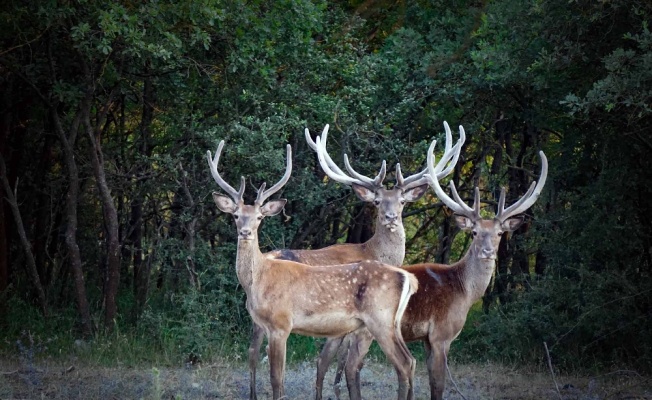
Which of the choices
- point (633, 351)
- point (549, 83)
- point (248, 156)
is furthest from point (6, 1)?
point (633, 351)

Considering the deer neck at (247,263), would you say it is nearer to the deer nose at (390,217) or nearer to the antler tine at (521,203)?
the deer nose at (390,217)

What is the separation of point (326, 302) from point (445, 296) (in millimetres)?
1218

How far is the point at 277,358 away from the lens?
8.25 metres

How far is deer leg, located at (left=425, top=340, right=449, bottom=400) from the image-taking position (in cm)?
866

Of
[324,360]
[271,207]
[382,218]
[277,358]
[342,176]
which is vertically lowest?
[324,360]

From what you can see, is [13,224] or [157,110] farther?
[13,224]

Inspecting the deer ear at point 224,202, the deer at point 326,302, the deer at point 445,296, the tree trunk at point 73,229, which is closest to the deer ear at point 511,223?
the deer at point 445,296

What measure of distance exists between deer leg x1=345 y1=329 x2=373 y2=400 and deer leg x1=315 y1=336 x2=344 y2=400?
0.26m

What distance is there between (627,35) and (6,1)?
6196 mm

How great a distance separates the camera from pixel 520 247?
12.6 metres

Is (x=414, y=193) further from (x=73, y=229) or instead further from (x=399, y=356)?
(x=73, y=229)

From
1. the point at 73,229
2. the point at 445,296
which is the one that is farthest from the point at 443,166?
the point at 73,229

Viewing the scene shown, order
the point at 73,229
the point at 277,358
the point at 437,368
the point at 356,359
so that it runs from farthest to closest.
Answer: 1. the point at 73,229
2. the point at 356,359
3. the point at 437,368
4. the point at 277,358

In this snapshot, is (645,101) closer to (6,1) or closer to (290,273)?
(290,273)
